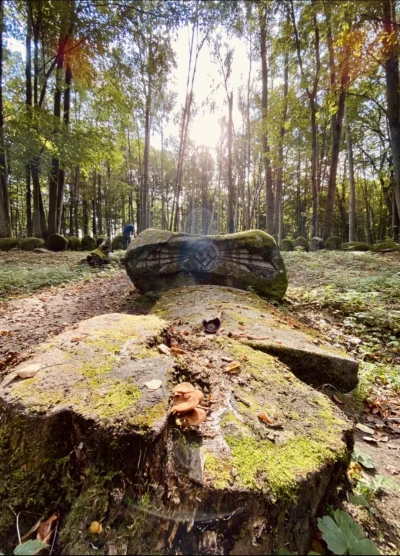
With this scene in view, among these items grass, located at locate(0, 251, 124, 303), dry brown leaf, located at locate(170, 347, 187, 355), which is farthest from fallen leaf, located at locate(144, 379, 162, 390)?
grass, located at locate(0, 251, 124, 303)

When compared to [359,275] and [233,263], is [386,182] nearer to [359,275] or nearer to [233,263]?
[359,275]

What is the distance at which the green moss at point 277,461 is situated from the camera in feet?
3.38

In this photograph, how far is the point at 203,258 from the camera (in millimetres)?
4816

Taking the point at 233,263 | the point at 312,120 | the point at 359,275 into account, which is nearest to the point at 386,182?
the point at 312,120

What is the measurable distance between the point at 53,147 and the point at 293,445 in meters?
13.0

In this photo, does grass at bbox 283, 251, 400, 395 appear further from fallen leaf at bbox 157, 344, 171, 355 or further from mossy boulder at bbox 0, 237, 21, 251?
mossy boulder at bbox 0, 237, 21, 251

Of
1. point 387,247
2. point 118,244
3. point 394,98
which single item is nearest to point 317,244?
point 387,247

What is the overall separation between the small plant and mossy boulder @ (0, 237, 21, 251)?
43.3ft

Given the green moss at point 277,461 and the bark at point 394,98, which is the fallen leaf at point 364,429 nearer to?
the green moss at point 277,461

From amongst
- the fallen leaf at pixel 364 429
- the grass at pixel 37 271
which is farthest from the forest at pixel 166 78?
the fallen leaf at pixel 364 429

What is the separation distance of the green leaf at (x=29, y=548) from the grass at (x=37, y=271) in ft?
18.0

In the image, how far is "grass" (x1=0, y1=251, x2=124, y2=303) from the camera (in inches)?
245

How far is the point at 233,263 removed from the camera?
191 inches

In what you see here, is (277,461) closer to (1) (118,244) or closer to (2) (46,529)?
(2) (46,529)
